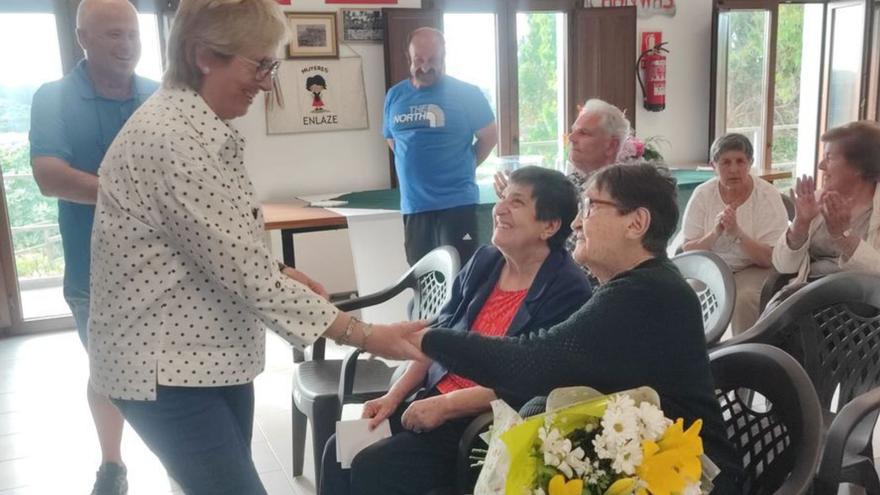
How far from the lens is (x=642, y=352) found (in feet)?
4.29

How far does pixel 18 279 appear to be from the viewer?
4754 mm

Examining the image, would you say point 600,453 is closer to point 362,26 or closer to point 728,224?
point 728,224

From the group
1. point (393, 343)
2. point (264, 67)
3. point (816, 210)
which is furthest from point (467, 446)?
point (816, 210)

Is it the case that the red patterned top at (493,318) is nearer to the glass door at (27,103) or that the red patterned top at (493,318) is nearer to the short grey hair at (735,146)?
the short grey hair at (735,146)

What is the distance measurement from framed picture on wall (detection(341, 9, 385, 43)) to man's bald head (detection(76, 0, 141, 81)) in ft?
10.4

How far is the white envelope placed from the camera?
1.86 metres

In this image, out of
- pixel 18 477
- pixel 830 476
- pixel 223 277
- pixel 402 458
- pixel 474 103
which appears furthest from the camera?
pixel 474 103

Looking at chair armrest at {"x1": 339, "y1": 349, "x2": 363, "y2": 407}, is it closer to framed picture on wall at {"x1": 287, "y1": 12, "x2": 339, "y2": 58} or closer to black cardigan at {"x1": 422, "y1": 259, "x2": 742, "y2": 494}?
black cardigan at {"x1": 422, "y1": 259, "x2": 742, "y2": 494}

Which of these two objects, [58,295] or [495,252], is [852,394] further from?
[58,295]

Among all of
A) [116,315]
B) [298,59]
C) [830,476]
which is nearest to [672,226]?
[830,476]

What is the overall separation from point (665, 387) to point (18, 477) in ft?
8.24

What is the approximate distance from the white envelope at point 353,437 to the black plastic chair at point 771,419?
84 centimetres

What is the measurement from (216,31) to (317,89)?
398cm

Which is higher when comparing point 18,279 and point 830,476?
point 830,476
